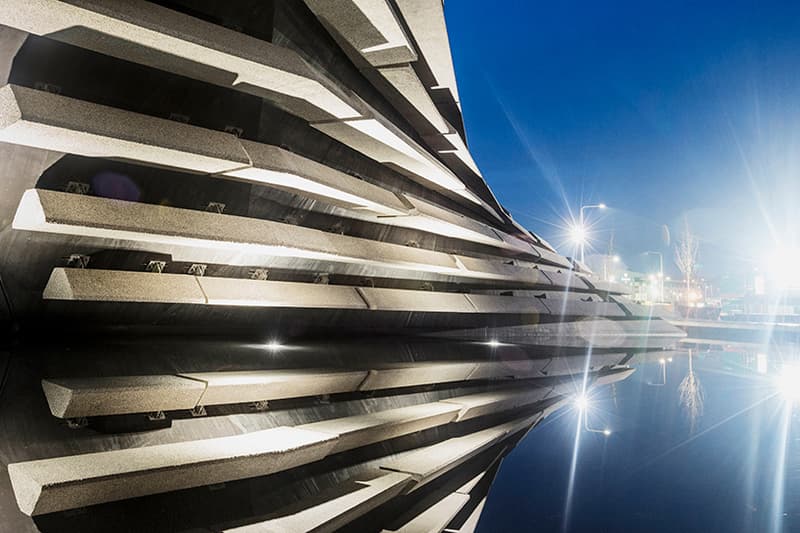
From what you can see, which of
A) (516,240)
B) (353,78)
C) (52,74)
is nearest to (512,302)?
(516,240)

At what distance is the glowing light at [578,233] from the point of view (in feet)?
79.4

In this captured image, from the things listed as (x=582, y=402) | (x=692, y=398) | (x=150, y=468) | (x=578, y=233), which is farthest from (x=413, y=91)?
(x=578, y=233)

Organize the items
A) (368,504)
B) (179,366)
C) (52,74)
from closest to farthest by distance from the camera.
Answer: (368,504) → (52,74) → (179,366)

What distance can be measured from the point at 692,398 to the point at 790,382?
322 centimetres

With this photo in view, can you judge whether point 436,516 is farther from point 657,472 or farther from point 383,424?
point 657,472

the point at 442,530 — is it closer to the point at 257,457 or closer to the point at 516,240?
the point at 257,457

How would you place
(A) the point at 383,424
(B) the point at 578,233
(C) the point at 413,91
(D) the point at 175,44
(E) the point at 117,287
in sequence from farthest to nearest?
(B) the point at 578,233 → (C) the point at 413,91 → (A) the point at 383,424 → (E) the point at 117,287 → (D) the point at 175,44

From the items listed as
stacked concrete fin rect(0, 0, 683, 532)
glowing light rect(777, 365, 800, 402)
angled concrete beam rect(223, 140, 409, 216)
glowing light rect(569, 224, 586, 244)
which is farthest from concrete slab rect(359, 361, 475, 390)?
glowing light rect(569, 224, 586, 244)

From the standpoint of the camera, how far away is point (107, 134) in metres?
2.82

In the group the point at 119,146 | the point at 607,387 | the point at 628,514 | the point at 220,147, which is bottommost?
the point at 628,514

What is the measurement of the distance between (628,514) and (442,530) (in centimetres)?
111

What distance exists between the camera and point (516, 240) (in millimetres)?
12148

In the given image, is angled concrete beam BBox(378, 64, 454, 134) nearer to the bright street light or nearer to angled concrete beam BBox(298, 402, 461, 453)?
angled concrete beam BBox(298, 402, 461, 453)

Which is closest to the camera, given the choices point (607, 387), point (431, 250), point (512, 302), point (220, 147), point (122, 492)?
point (122, 492)
